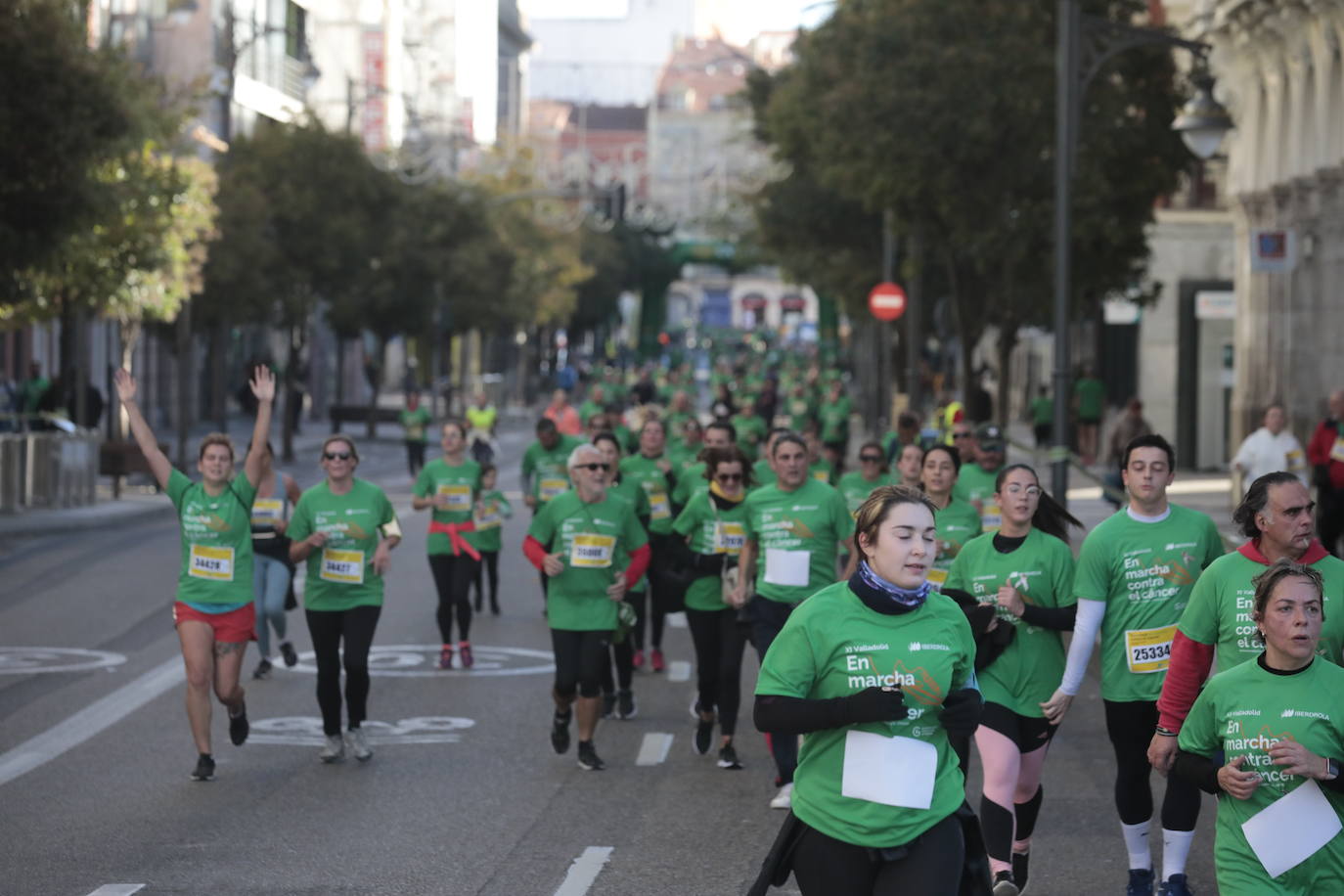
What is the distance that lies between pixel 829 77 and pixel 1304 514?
90.4 feet

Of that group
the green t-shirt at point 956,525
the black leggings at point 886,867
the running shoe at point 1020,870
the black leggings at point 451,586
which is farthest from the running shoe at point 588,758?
the black leggings at point 886,867

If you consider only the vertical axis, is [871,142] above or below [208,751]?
above

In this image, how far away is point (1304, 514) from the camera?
742 cm

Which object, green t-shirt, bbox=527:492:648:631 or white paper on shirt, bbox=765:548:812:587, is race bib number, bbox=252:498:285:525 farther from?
white paper on shirt, bbox=765:548:812:587

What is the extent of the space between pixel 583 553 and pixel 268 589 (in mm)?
4191

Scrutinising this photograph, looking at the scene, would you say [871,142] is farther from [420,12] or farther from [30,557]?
[420,12]

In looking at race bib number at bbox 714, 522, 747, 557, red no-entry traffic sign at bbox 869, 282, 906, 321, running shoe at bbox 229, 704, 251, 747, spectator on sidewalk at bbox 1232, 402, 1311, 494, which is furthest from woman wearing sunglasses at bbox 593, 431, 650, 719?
red no-entry traffic sign at bbox 869, 282, 906, 321

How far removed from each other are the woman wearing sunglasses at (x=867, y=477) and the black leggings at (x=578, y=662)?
3.65m

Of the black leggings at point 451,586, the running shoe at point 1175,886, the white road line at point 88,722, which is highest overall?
the black leggings at point 451,586

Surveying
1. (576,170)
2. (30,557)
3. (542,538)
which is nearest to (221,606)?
(542,538)

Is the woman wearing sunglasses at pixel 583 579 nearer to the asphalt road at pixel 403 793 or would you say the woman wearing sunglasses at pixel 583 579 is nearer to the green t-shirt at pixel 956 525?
the asphalt road at pixel 403 793

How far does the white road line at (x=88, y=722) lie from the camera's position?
11938 mm

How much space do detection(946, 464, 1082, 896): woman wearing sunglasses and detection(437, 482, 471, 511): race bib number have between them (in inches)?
303

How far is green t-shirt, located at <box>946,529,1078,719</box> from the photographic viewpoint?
28.7 ft
